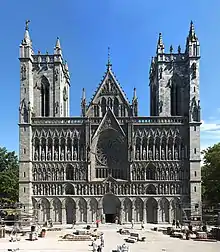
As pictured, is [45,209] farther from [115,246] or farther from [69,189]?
[115,246]

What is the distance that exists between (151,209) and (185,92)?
18762mm

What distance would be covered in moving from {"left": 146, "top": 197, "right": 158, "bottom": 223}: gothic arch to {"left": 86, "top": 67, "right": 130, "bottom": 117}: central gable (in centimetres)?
1397

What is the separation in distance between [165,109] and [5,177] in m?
29.6

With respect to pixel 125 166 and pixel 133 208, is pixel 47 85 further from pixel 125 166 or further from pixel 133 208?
pixel 133 208

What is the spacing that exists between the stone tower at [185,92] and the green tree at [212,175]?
182 inches

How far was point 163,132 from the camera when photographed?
232ft

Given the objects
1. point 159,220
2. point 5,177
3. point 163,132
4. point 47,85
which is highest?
point 47,85

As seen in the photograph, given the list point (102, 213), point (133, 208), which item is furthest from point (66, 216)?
point (133, 208)

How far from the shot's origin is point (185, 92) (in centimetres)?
7325

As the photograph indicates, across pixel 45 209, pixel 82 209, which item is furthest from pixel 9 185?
pixel 82 209

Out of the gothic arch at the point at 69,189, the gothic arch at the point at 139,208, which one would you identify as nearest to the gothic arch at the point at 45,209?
the gothic arch at the point at 69,189

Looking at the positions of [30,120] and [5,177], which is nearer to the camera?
[30,120]

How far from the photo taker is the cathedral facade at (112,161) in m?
69.6

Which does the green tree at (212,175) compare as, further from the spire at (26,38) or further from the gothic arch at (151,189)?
the spire at (26,38)
